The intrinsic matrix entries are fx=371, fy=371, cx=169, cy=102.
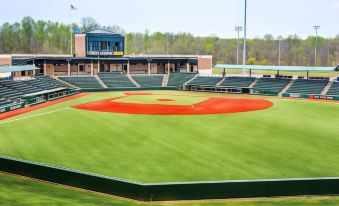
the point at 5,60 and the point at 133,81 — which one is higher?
the point at 5,60

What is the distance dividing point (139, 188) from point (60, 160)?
30.1 feet

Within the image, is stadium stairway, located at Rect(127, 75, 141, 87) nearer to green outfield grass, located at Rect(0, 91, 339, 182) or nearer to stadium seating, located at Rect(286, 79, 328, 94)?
stadium seating, located at Rect(286, 79, 328, 94)

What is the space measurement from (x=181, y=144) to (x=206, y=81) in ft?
169

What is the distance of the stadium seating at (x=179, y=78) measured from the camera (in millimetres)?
83000

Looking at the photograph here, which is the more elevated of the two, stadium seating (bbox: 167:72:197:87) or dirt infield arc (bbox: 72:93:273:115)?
stadium seating (bbox: 167:72:197:87)

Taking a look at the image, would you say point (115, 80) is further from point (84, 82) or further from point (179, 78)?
point (179, 78)

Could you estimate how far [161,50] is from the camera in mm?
191875

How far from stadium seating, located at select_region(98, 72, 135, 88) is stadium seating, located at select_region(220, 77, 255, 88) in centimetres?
2015

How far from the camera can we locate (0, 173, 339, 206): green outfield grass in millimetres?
16625

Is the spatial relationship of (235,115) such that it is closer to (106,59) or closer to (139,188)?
(139,188)

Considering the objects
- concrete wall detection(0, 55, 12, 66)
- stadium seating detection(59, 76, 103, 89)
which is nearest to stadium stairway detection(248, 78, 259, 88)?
stadium seating detection(59, 76, 103, 89)

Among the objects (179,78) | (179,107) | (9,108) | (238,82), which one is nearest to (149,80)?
(179,78)

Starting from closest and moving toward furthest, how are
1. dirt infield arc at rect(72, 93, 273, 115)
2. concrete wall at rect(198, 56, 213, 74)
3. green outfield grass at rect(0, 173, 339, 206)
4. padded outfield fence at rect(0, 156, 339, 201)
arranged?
green outfield grass at rect(0, 173, 339, 206), padded outfield fence at rect(0, 156, 339, 201), dirt infield arc at rect(72, 93, 273, 115), concrete wall at rect(198, 56, 213, 74)

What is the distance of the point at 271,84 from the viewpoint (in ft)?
242
